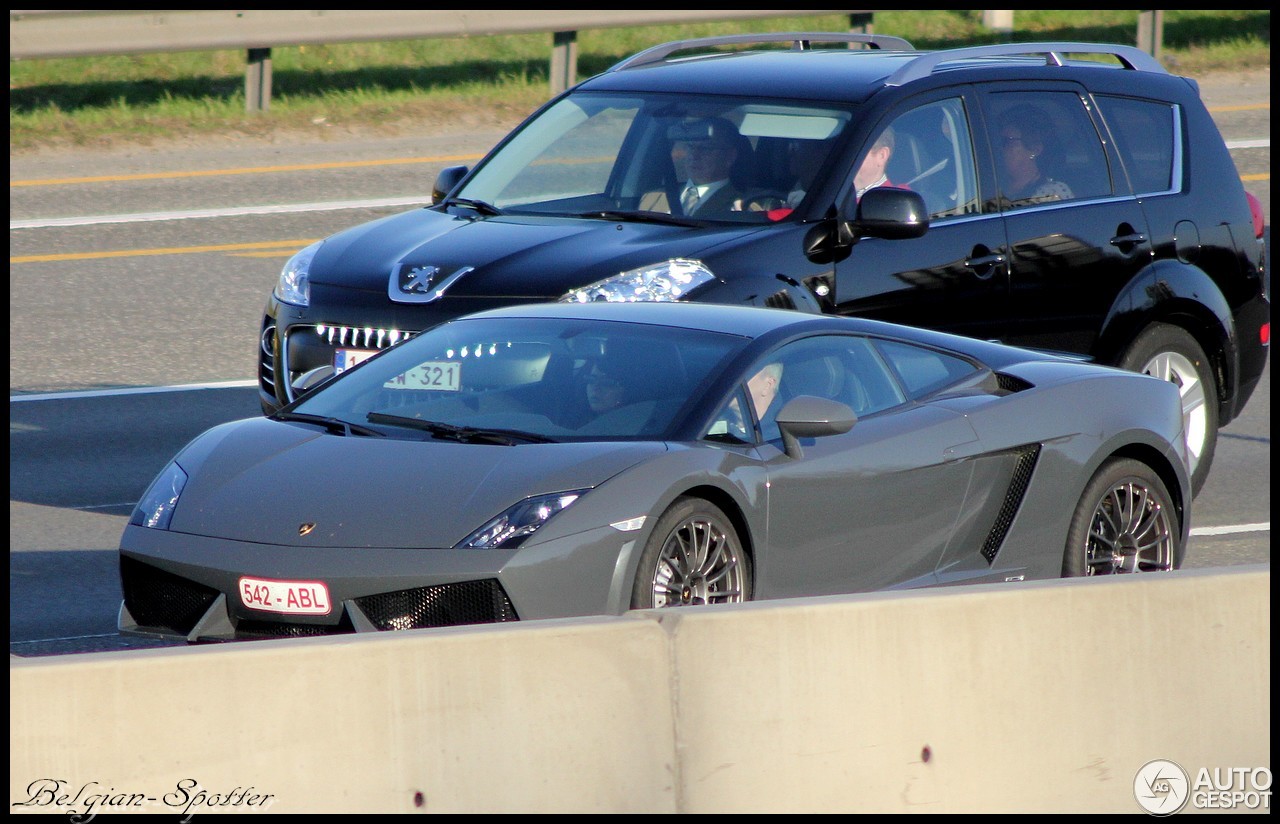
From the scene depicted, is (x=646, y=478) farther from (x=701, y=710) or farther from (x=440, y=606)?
(x=701, y=710)

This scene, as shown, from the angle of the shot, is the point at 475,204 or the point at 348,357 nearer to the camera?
the point at 348,357

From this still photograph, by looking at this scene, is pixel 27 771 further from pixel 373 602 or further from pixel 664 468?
pixel 664 468

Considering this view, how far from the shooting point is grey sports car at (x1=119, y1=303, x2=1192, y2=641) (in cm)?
625

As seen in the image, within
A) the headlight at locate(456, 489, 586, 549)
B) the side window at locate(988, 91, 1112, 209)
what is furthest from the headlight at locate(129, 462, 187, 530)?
the side window at locate(988, 91, 1112, 209)

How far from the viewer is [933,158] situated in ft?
32.3

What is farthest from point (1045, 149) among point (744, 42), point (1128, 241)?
point (744, 42)

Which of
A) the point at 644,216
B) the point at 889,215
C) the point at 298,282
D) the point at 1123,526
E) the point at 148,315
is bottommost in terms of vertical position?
the point at 148,315

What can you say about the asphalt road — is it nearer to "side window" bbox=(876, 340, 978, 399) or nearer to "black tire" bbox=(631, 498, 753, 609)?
"side window" bbox=(876, 340, 978, 399)

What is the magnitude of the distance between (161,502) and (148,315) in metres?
7.47

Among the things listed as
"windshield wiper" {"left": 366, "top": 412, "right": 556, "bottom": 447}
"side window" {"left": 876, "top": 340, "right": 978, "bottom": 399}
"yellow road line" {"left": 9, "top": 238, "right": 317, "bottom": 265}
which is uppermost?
"side window" {"left": 876, "top": 340, "right": 978, "bottom": 399}

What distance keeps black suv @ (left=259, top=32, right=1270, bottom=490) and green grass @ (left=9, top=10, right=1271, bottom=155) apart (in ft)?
30.9

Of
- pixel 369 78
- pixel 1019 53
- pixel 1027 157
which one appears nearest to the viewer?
pixel 1027 157

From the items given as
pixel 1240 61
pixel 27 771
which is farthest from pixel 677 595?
pixel 1240 61

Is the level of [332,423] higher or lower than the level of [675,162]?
lower
